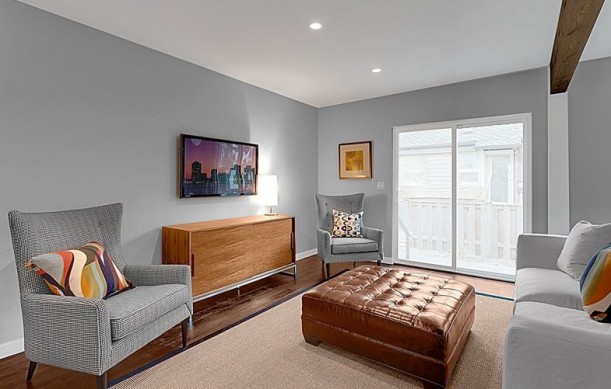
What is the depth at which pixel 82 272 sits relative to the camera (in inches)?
77.3

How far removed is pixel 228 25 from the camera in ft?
8.82

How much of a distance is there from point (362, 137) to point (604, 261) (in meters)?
3.64

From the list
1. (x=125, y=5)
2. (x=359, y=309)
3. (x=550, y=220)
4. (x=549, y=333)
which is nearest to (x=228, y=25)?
(x=125, y=5)

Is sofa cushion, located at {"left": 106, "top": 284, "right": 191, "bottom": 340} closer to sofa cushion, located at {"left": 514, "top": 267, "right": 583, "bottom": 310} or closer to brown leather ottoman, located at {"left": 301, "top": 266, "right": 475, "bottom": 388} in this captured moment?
brown leather ottoman, located at {"left": 301, "top": 266, "right": 475, "bottom": 388}

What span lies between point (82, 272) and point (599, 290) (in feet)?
9.49

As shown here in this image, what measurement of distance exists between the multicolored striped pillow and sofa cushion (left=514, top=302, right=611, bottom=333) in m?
0.05

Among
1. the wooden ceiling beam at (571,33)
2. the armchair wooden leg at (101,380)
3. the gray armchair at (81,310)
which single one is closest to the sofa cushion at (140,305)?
the gray armchair at (81,310)

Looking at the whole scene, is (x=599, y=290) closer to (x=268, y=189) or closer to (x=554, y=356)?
(x=554, y=356)

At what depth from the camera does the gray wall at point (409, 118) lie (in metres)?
3.74

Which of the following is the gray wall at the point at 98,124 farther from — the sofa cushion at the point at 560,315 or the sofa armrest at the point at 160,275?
the sofa cushion at the point at 560,315

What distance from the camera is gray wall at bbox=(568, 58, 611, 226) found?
3391 mm

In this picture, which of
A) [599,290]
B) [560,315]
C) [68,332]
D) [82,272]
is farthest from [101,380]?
[599,290]

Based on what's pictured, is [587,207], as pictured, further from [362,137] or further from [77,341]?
[77,341]

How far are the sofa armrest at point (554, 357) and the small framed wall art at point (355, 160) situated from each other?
3.88 metres
